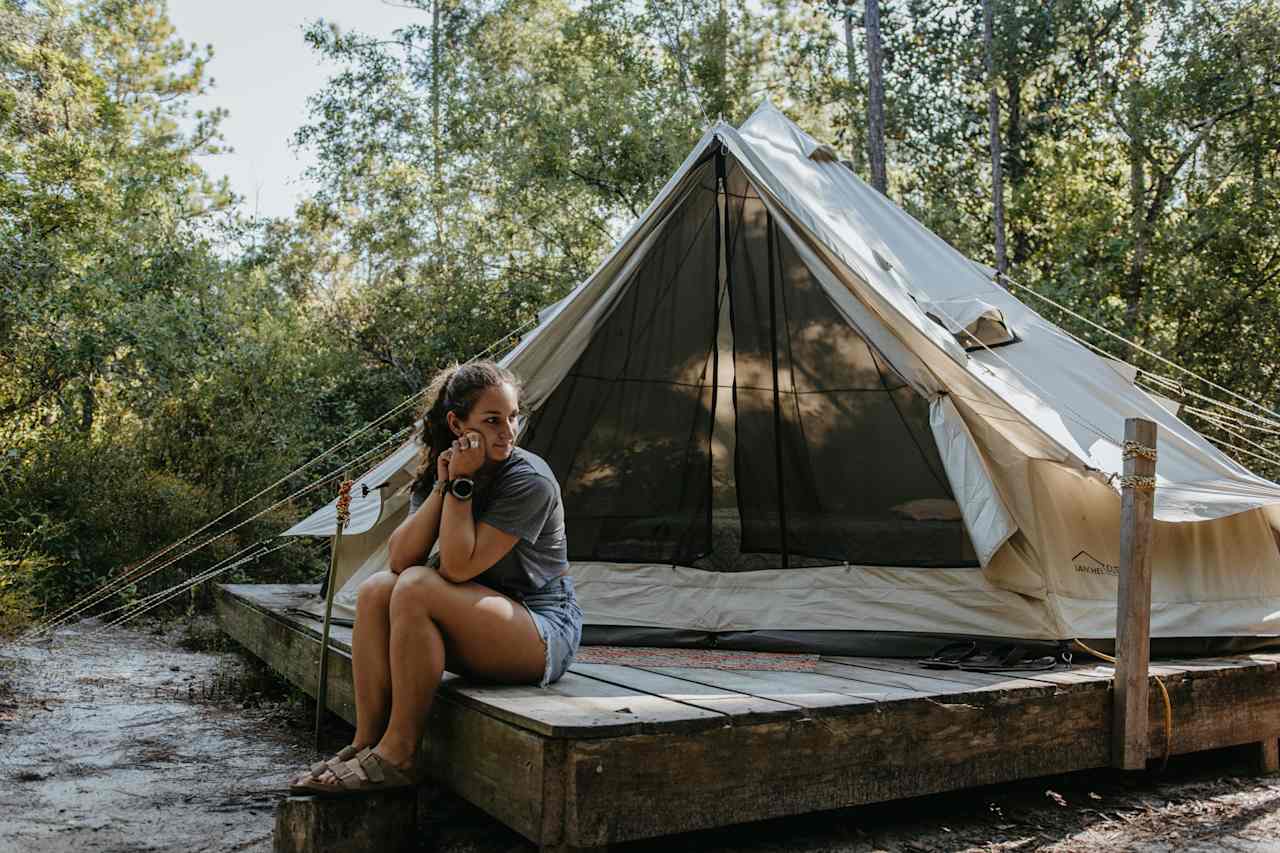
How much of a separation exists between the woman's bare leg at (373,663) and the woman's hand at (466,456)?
28 centimetres

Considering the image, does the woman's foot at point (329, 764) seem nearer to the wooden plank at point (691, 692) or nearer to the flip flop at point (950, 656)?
the wooden plank at point (691, 692)

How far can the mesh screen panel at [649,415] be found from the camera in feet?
13.1

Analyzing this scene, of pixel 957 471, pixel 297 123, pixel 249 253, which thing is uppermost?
pixel 297 123

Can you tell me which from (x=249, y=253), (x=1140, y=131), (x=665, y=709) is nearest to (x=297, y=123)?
(x=249, y=253)

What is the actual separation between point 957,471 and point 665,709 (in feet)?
4.43

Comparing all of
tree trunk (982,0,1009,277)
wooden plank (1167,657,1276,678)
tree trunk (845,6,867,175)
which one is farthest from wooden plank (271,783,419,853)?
tree trunk (845,6,867,175)

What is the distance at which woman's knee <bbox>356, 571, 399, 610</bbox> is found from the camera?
2252 mm

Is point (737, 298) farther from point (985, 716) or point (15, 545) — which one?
point (15, 545)

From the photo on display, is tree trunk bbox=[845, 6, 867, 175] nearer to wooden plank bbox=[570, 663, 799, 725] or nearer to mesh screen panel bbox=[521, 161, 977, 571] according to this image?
mesh screen panel bbox=[521, 161, 977, 571]

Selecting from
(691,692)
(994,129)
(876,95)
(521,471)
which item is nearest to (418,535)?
(521,471)

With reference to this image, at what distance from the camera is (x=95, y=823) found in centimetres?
256

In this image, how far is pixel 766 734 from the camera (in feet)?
7.27

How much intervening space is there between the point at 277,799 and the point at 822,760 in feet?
4.84

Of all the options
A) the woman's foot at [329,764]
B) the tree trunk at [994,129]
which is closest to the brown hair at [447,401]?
the woman's foot at [329,764]
